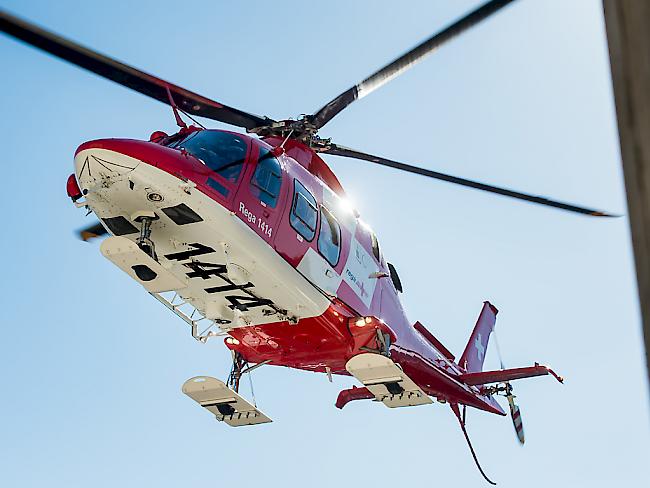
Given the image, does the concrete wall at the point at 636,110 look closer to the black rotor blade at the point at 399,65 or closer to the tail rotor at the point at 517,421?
the black rotor blade at the point at 399,65

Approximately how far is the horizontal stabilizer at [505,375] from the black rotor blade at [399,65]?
6447mm

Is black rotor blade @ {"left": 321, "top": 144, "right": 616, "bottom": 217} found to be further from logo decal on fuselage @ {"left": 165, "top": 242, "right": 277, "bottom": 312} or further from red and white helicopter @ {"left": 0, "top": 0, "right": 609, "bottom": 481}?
logo decal on fuselage @ {"left": 165, "top": 242, "right": 277, "bottom": 312}

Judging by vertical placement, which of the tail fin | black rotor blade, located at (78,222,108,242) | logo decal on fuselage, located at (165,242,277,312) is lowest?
logo decal on fuselage, located at (165,242,277,312)

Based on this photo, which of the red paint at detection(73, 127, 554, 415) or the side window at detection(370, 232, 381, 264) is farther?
the side window at detection(370, 232, 381, 264)

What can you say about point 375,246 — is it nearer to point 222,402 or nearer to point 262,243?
point 262,243

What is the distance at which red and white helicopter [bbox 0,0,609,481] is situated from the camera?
11008 mm

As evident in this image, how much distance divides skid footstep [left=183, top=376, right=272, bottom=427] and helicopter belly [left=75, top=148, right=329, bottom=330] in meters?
1.29

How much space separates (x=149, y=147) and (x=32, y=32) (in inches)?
225

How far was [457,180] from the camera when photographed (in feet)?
41.9

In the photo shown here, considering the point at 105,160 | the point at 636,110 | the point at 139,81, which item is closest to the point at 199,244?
the point at 105,160

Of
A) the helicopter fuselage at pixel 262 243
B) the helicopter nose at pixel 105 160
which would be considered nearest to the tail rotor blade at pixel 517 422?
the helicopter fuselage at pixel 262 243

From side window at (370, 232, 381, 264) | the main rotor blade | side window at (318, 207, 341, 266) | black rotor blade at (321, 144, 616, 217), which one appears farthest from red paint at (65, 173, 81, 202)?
side window at (370, 232, 381, 264)

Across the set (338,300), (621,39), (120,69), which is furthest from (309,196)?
(621,39)

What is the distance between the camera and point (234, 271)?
39.0ft
